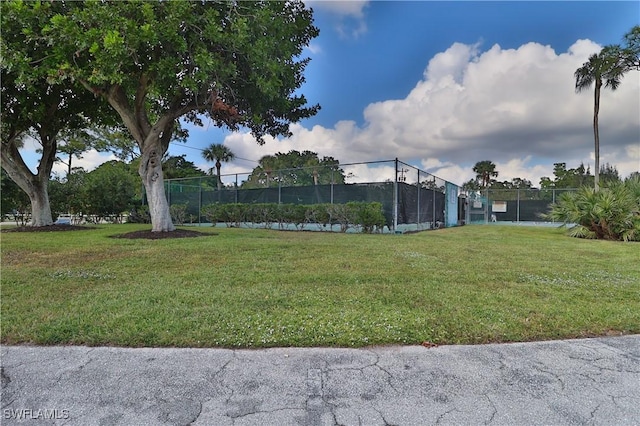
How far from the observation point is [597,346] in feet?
8.04

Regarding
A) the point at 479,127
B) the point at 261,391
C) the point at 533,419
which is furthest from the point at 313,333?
the point at 479,127

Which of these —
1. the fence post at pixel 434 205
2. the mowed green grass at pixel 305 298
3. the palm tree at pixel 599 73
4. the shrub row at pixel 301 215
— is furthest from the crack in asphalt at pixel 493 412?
the palm tree at pixel 599 73

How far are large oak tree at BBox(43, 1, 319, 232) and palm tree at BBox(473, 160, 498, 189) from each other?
37.8 m

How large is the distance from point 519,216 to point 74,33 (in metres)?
22.8

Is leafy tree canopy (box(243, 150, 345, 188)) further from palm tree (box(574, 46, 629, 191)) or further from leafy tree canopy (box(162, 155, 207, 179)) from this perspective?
leafy tree canopy (box(162, 155, 207, 179))

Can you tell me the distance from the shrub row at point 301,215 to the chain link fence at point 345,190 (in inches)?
19.9

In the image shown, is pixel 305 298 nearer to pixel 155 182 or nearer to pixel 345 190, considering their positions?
pixel 155 182

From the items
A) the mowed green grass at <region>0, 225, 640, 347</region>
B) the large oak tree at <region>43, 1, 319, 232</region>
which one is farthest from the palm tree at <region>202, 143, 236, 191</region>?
the mowed green grass at <region>0, 225, 640, 347</region>

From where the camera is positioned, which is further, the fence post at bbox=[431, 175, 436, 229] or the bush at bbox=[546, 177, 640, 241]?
the fence post at bbox=[431, 175, 436, 229]

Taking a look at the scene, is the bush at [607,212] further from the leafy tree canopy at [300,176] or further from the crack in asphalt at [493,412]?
the crack in asphalt at [493,412]

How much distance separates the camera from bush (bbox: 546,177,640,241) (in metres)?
9.66

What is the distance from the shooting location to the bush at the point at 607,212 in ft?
31.7

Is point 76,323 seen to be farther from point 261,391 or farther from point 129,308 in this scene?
point 261,391

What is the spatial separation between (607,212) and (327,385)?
11514 mm
